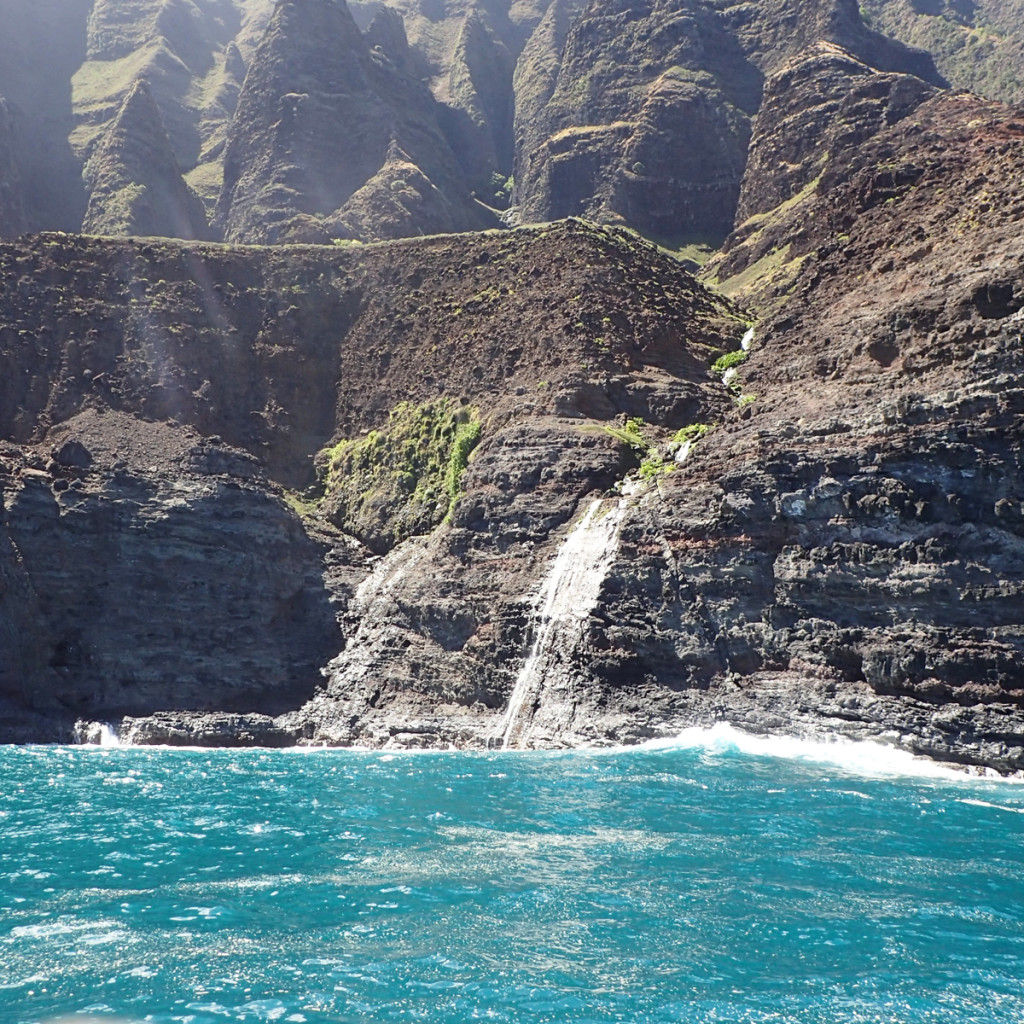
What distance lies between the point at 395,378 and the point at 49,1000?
48207mm

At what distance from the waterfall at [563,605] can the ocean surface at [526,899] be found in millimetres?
8840

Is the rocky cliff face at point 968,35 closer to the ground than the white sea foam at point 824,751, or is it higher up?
higher up

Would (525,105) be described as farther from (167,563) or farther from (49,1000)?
(49,1000)

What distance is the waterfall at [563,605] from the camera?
33750mm

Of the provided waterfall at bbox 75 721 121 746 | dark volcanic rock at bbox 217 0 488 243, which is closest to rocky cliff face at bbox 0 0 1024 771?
waterfall at bbox 75 721 121 746

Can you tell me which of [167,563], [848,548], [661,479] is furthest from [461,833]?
[167,563]

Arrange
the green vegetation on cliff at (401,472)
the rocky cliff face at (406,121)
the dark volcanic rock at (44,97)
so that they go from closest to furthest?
1. the green vegetation on cliff at (401,472)
2. the rocky cliff face at (406,121)
3. the dark volcanic rock at (44,97)

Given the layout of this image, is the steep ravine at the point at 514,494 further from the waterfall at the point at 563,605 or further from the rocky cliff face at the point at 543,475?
the waterfall at the point at 563,605

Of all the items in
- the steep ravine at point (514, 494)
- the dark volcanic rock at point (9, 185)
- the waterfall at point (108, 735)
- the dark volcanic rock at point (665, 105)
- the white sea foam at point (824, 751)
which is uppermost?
the dark volcanic rock at point (665, 105)

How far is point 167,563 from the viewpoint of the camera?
1678 inches

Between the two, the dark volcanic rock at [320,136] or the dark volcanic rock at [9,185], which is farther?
the dark volcanic rock at [320,136]

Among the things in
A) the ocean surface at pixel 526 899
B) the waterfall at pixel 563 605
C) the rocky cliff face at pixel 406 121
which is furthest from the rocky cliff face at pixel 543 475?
the rocky cliff face at pixel 406 121

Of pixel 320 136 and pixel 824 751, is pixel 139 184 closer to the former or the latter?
pixel 320 136

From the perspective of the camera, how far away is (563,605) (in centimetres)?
3534
